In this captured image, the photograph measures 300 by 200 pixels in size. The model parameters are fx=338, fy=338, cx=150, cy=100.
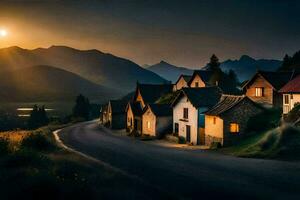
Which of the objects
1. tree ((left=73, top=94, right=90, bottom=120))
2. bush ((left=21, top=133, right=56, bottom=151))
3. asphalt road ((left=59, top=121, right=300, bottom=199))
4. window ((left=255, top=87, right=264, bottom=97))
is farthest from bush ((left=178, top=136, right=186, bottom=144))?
tree ((left=73, top=94, right=90, bottom=120))

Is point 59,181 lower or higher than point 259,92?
lower

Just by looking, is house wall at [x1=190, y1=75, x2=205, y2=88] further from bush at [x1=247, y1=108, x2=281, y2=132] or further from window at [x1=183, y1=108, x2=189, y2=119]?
bush at [x1=247, y1=108, x2=281, y2=132]

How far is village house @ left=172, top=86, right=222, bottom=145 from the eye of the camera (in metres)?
46.0

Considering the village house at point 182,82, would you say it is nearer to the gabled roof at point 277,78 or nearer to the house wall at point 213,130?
the gabled roof at point 277,78

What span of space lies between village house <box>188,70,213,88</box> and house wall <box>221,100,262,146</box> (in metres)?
31.5

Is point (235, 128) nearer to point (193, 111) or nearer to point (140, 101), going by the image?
point (193, 111)

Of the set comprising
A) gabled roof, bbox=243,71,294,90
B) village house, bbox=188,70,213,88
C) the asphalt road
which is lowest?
the asphalt road

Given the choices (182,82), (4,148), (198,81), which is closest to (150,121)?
(198,81)

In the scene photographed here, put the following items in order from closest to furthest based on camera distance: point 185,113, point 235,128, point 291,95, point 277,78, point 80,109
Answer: point 235,128 → point 291,95 → point 185,113 → point 277,78 → point 80,109

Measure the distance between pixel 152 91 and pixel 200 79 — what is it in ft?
36.2

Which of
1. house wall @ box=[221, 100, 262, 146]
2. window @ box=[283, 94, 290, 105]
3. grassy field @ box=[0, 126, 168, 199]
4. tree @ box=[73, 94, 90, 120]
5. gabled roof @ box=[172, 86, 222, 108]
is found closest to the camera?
grassy field @ box=[0, 126, 168, 199]

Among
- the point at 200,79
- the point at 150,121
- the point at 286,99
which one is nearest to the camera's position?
the point at 286,99

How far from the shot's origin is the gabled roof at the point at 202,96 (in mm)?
46719

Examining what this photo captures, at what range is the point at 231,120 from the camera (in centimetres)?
4000
